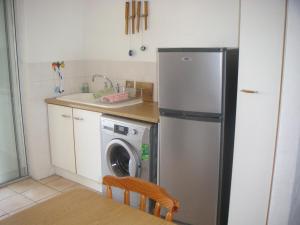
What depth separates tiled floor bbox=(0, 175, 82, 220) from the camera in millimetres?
2844

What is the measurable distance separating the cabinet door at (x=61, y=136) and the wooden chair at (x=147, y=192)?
1.87 meters

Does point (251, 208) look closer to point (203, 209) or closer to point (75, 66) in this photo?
point (203, 209)

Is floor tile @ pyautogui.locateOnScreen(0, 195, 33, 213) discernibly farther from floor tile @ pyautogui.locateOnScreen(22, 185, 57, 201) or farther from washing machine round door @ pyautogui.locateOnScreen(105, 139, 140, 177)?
washing machine round door @ pyautogui.locateOnScreen(105, 139, 140, 177)

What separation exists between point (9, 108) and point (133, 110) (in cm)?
141

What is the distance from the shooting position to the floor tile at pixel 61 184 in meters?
3.23

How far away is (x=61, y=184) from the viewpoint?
3.30m

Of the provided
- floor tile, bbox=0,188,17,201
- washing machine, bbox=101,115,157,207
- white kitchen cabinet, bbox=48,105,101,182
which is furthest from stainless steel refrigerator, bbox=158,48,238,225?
floor tile, bbox=0,188,17,201

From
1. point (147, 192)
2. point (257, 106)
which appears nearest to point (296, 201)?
point (257, 106)

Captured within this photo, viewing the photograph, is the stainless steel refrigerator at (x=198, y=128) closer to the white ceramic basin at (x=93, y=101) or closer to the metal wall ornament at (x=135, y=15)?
the white ceramic basin at (x=93, y=101)

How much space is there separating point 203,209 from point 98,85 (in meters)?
2.03

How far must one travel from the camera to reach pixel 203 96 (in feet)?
7.04

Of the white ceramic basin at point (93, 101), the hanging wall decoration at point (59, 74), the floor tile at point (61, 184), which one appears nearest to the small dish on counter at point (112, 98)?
the white ceramic basin at point (93, 101)

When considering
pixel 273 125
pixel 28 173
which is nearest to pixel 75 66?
pixel 28 173

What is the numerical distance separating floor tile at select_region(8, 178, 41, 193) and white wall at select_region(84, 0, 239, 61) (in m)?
1.59
